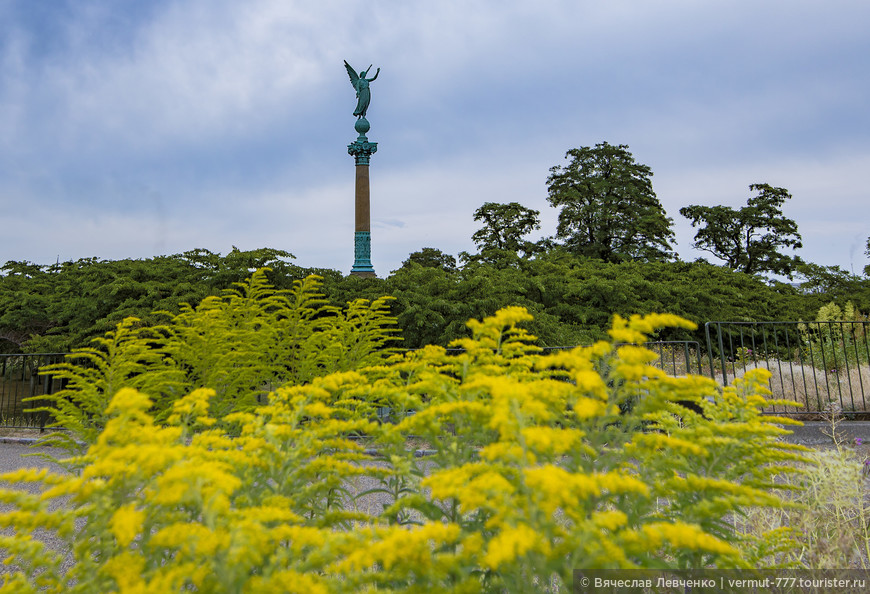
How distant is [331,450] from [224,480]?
63.1 inches

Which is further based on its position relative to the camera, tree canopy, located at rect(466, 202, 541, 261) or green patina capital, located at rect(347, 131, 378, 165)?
tree canopy, located at rect(466, 202, 541, 261)

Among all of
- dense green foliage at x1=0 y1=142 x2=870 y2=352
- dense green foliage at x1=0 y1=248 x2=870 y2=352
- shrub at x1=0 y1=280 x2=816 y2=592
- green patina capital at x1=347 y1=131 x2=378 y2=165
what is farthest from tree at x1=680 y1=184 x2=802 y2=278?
shrub at x1=0 y1=280 x2=816 y2=592

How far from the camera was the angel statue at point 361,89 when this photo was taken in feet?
69.5

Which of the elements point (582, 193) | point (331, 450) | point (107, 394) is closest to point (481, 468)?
point (331, 450)

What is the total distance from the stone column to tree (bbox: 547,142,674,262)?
14.4m

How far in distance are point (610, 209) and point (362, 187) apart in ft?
53.6

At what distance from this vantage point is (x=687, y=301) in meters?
17.7

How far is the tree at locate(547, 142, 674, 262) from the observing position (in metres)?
29.8

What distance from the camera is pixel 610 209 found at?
29.7m

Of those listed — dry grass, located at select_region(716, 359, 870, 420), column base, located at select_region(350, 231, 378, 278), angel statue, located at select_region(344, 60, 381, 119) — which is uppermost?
angel statue, located at select_region(344, 60, 381, 119)

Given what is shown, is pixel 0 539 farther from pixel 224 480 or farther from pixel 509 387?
pixel 509 387

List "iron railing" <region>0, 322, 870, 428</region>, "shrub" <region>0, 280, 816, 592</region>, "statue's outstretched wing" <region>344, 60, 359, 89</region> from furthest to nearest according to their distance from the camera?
"statue's outstretched wing" <region>344, 60, 359, 89</region>, "iron railing" <region>0, 322, 870, 428</region>, "shrub" <region>0, 280, 816, 592</region>

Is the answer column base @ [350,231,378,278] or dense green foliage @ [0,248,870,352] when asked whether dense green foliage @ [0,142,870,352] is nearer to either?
dense green foliage @ [0,248,870,352]

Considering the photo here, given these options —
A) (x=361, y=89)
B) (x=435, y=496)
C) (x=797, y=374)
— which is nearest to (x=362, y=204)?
(x=361, y=89)
